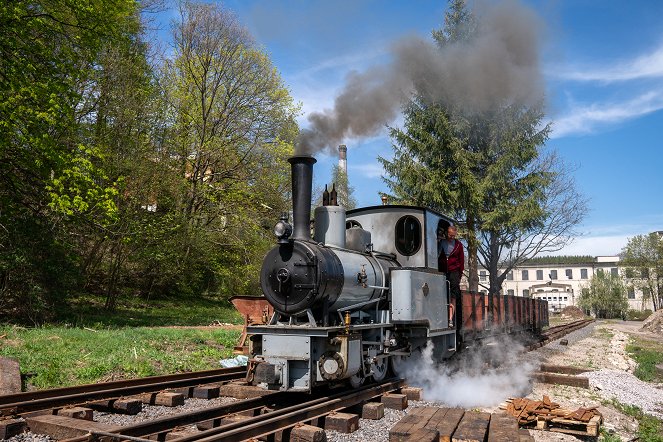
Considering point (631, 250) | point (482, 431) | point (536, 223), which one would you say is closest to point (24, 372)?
point (482, 431)

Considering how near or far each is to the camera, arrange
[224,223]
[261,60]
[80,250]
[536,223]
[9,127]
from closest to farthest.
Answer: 1. [9,127]
2. [80,250]
3. [536,223]
4. [224,223]
5. [261,60]

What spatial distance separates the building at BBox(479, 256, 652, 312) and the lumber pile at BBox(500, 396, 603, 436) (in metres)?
62.0

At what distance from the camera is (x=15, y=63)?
12422 millimetres

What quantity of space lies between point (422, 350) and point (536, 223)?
14.1m

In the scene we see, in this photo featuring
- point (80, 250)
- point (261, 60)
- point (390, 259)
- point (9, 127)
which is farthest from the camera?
point (261, 60)

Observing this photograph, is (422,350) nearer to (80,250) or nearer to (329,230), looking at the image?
(329,230)

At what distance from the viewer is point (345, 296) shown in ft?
24.0

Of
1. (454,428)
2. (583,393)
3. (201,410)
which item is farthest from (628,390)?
(201,410)

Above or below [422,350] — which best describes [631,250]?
above

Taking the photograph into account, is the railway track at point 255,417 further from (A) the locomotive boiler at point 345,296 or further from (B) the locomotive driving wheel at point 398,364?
(B) the locomotive driving wheel at point 398,364

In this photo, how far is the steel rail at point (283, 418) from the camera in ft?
15.5

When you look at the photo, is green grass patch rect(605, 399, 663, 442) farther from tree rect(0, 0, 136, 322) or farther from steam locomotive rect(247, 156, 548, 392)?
tree rect(0, 0, 136, 322)

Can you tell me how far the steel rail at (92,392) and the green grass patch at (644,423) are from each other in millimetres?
6078

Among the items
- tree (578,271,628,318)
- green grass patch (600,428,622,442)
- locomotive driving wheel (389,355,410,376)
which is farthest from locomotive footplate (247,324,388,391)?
tree (578,271,628,318)
